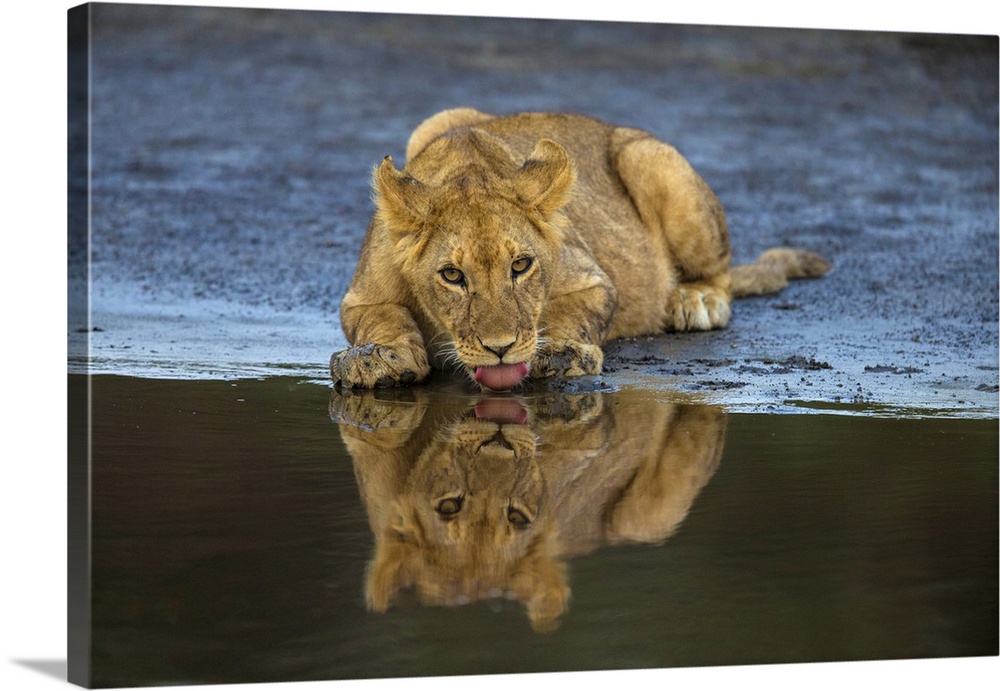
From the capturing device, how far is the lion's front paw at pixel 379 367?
6.48 metres

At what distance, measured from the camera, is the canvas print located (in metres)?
4.35

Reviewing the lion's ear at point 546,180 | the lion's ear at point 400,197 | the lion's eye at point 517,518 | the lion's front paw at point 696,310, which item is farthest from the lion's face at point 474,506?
the lion's front paw at point 696,310

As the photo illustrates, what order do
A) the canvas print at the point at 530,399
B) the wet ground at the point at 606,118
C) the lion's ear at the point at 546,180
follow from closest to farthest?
the canvas print at the point at 530,399
the lion's ear at the point at 546,180
the wet ground at the point at 606,118

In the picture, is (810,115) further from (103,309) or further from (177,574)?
(177,574)

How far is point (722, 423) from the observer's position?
6152 mm

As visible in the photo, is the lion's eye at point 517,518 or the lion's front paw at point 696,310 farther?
the lion's front paw at point 696,310

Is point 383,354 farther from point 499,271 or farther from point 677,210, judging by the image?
point 677,210

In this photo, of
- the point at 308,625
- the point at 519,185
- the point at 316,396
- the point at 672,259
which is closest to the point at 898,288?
the point at 672,259

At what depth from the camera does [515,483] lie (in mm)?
5320

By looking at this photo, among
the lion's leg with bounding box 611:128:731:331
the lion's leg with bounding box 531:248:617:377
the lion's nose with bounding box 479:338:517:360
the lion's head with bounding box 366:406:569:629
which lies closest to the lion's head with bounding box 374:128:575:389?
the lion's nose with bounding box 479:338:517:360

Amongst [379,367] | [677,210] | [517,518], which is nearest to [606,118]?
[677,210]

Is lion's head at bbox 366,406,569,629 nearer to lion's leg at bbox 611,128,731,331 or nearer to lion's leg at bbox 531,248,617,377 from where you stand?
lion's leg at bbox 531,248,617,377

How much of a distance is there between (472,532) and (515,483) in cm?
52

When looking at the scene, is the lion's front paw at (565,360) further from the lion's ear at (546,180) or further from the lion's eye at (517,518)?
the lion's eye at (517,518)
